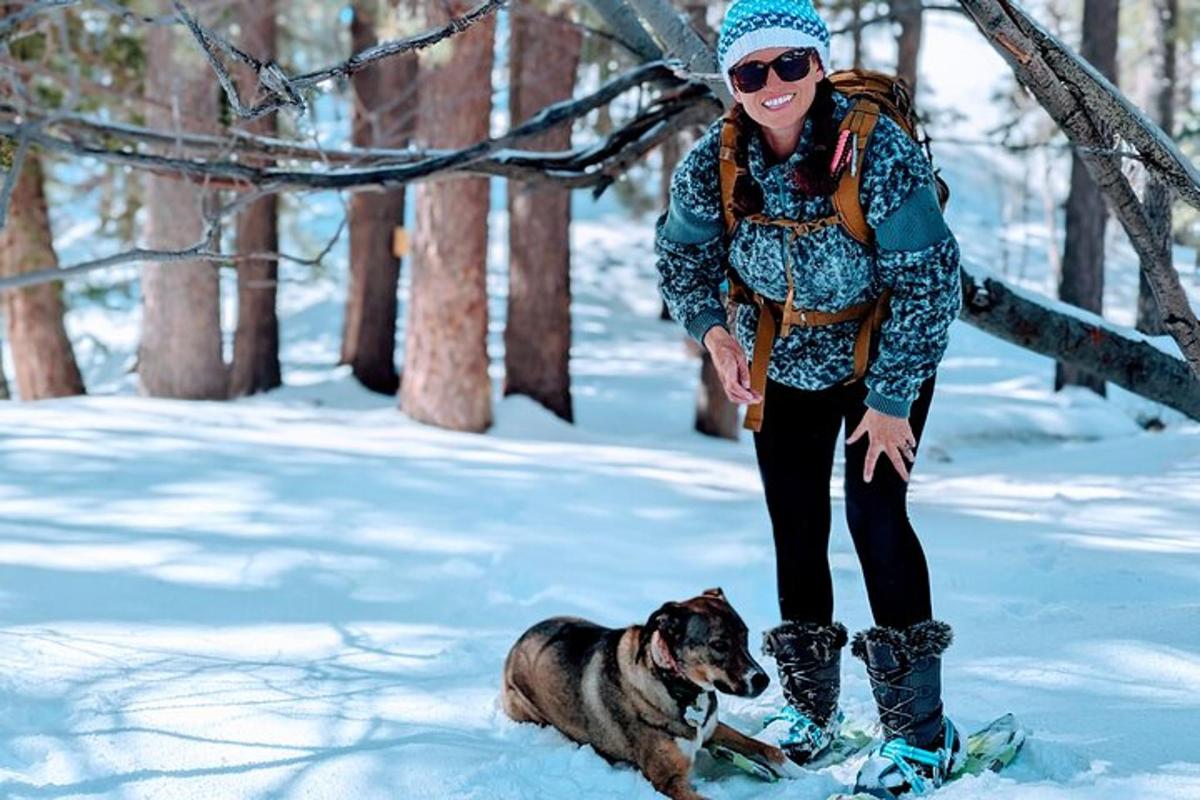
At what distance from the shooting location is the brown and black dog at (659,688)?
3393mm

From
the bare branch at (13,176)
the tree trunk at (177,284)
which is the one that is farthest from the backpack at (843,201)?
the tree trunk at (177,284)

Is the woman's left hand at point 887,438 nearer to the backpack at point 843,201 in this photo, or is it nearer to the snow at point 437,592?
the backpack at point 843,201

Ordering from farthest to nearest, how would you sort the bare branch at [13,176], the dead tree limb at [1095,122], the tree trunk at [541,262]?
the tree trunk at [541,262]
the bare branch at [13,176]
the dead tree limb at [1095,122]

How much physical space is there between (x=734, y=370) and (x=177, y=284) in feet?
33.3

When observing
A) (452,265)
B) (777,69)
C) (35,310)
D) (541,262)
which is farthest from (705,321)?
(35,310)

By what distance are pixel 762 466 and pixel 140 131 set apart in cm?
389

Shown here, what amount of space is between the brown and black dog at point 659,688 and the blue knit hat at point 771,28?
4.83 ft

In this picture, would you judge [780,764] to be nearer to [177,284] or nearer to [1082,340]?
[1082,340]

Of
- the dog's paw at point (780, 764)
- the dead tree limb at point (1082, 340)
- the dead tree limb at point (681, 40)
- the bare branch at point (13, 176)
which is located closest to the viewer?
the dog's paw at point (780, 764)

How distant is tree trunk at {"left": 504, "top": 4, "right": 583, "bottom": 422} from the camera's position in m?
12.1

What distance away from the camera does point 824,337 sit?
3.08 metres

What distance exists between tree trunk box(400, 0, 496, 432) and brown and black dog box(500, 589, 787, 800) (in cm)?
761

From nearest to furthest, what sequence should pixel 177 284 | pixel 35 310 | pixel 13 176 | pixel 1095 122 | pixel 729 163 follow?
pixel 729 163 → pixel 1095 122 → pixel 13 176 → pixel 177 284 → pixel 35 310

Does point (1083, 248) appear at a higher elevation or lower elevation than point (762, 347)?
higher
